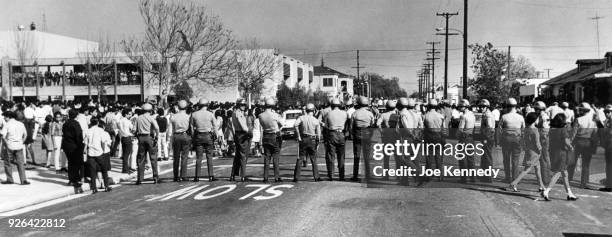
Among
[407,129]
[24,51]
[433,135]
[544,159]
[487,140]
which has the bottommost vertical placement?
[544,159]

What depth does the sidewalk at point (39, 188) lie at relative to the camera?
1088 centimetres

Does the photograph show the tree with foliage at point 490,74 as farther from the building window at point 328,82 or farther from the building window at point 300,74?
the building window at point 328,82

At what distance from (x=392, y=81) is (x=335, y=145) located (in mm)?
172221

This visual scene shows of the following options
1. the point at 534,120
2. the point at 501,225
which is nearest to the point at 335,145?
the point at 534,120

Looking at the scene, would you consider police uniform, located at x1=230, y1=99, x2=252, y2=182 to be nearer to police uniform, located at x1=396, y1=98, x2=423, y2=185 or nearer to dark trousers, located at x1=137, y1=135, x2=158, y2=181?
dark trousers, located at x1=137, y1=135, x2=158, y2=181

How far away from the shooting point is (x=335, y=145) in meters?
13.0

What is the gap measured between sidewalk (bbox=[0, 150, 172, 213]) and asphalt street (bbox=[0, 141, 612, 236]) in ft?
2.18

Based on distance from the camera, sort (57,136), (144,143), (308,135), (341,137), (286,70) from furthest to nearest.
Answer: (286,70) → (57,136) → (144,143) → (341,137) → (308,135)

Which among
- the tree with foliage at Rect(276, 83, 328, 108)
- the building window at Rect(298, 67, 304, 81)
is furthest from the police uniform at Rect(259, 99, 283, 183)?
the building window at Rect(298, 67, 304, 81)

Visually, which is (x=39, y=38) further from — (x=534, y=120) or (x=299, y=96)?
(x=534, y=120)

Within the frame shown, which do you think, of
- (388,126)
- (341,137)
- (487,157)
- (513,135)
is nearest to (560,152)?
(513,135)

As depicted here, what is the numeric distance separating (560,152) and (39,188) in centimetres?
1031

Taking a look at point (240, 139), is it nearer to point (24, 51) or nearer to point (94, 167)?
point (94, 167)

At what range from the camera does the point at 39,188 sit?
12.5 metres
